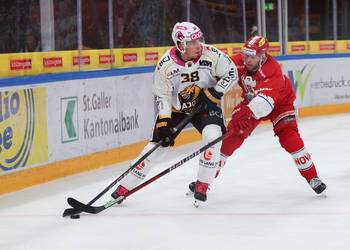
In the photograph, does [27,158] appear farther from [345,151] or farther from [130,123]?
[345,151]

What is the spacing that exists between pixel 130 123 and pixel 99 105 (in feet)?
1.99

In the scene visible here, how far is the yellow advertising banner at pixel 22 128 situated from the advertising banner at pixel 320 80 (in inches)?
224

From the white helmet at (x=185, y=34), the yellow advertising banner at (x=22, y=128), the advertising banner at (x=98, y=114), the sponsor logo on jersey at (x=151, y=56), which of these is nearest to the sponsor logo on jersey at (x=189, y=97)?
the white helmet at (x=185, y=34)

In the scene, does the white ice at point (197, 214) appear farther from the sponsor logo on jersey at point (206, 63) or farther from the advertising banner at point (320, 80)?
the advertising banner at point (320, 80)

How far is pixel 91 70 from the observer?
23.7 ft

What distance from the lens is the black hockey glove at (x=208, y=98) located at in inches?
195

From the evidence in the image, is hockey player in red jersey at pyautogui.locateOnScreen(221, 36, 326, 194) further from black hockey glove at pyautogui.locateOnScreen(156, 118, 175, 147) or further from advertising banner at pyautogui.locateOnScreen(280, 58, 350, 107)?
advertising banner at pyautogui.locateOnScreen(280, 58, 350, 107)

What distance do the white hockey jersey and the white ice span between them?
758mm

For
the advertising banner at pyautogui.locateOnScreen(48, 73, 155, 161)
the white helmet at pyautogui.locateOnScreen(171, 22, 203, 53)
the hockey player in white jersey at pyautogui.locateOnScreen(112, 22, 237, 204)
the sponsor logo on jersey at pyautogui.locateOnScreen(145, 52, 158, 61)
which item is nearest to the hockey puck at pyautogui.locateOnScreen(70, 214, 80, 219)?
the hockey player in white jersey at pyautogui.locateOnScreen(112, 22, 237, 204)

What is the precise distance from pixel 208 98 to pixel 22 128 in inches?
68.7

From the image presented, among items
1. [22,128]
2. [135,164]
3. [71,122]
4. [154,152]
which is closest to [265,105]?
[154,152]

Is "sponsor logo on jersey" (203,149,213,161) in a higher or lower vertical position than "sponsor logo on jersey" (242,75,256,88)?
lower

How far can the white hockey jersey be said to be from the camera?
484 centimetres

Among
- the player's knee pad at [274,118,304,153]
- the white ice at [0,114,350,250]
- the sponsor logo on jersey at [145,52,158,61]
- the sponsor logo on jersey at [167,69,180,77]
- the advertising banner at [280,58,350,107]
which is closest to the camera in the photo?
the white ice at [0,114,350,250]
